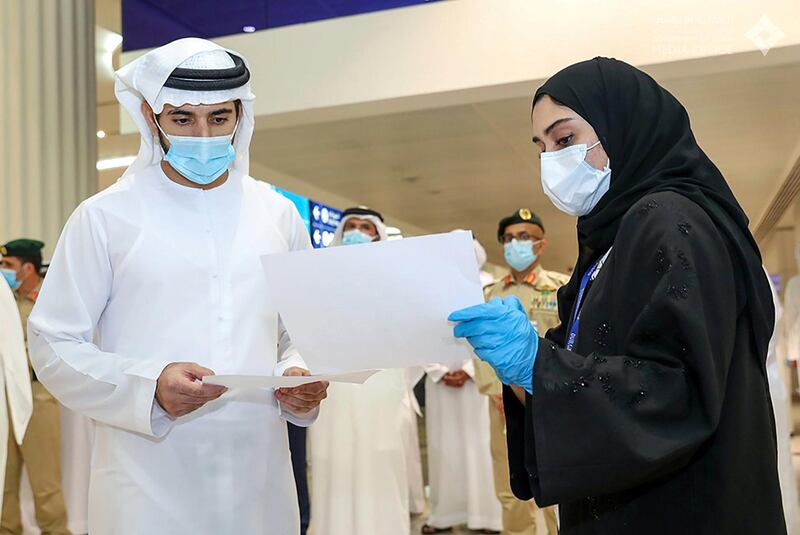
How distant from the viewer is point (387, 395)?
4.13 metres

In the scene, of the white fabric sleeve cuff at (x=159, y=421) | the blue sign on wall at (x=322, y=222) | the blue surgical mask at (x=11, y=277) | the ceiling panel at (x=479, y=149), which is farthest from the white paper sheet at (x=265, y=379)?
the blue sign on wall at (x=322, y=222)

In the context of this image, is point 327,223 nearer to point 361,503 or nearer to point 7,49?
point 7,49

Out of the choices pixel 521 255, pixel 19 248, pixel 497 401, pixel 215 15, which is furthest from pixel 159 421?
pixel 215 15

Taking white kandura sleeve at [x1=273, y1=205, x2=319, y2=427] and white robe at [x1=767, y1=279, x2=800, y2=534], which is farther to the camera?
white robe at [x1=767, y1=279, x2=800, y2=534]

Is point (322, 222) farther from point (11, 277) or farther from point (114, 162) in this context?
point (11, 277)

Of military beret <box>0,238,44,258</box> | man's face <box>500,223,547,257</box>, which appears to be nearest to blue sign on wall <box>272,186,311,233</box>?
military beret <box>0,238,44,258</box>

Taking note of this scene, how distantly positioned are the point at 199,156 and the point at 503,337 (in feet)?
2.97

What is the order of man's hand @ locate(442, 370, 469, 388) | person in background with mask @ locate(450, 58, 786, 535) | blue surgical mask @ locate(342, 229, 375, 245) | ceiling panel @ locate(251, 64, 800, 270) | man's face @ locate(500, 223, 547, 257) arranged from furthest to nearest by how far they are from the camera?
ceiling panel @ locate(251, 64, 800, 270), man's hand @ locate(442, 370, 469, 388), man's face @ locate(500, 223, 547, 257), blue surgical mask @ locate(342, 229, 375, 245), person in background with mask @ locate(450, 58, 786, 535)

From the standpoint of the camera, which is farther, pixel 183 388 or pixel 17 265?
pixel 17 265

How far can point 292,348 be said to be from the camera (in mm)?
1912

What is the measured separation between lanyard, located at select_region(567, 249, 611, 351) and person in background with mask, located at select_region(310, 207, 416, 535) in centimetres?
258

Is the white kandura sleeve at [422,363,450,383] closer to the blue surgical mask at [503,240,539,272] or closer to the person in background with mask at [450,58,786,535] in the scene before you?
the blue surgical mask at [503,240,539,272]

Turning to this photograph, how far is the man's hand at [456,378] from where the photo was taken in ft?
18.0

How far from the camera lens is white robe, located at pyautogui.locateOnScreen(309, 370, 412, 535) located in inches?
159
